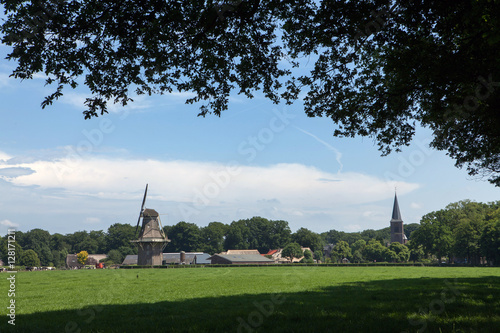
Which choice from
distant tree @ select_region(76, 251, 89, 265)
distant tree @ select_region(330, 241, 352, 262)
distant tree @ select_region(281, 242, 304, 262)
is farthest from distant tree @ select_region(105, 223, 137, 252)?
distant tree @ select_region(330, 241, 352, 262)

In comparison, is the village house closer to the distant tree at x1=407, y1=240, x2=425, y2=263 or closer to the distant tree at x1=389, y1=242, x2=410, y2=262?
the distant tree at x1=389, y1=242, x2=410, y2=262

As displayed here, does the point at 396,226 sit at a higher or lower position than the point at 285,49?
lower

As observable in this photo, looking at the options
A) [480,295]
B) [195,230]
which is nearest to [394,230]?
[195,230]

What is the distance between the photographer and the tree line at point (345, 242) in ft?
335

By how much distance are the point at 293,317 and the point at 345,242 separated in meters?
166

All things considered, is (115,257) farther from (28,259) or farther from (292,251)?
(292,251)

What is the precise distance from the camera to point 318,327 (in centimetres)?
945

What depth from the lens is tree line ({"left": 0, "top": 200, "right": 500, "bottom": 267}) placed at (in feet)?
335

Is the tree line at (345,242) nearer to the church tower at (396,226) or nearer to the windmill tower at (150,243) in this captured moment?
the church tower at (396,226)

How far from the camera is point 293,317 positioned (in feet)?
35.6

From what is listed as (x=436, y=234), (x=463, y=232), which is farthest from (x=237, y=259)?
(x=463, y=232)

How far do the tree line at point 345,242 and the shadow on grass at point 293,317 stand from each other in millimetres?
90402

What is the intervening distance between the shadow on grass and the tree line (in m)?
90.4

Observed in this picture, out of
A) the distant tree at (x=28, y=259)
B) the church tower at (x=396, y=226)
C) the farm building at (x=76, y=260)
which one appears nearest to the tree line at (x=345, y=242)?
the distant tree at (x=28, y=259)
